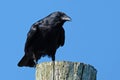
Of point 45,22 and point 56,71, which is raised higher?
point 45,22

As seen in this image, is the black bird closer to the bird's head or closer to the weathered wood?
the bird's head

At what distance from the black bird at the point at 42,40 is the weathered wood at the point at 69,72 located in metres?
3.87

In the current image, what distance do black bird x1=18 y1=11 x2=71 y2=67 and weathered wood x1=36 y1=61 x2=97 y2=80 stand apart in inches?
152

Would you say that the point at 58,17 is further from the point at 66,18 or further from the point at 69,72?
the point at 69,72

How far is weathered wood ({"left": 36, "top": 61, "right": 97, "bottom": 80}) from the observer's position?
3.73m

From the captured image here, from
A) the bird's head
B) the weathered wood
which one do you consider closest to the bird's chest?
the bird's head

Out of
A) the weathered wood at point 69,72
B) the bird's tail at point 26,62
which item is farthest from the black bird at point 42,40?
the weathered wood at point 69,72

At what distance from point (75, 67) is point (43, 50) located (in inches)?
161

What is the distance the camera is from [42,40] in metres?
7.84

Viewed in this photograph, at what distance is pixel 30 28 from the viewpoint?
7.88 metres

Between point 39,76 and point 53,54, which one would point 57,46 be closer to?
point 53,54

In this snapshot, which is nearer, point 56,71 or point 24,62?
point 56,71

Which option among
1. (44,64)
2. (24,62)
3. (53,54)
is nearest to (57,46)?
(53,54)

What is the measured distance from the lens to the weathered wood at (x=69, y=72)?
3.73 metres
